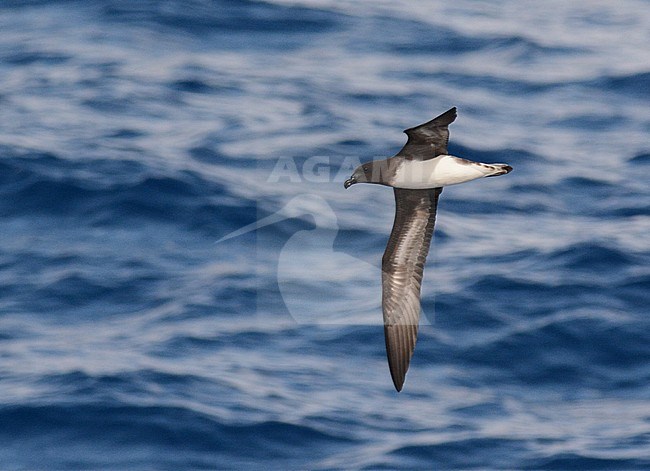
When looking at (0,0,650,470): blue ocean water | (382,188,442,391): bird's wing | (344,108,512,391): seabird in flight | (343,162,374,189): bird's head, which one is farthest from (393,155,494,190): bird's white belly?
(0,0,650,470): blue ocean water

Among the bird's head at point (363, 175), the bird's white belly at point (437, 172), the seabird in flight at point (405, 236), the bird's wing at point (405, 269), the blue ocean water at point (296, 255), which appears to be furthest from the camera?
the blue ocean water at point (296, 255)

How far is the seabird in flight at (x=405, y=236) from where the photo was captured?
30.0 ft

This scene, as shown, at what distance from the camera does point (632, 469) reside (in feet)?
36.6

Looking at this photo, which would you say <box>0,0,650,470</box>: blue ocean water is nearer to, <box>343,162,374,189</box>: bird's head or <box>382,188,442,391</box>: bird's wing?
<box>382,188,442,391</box>: bird's wing

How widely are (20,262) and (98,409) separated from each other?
290 centimetres

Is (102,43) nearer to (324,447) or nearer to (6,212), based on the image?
(6,212)

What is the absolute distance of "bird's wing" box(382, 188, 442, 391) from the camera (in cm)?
994

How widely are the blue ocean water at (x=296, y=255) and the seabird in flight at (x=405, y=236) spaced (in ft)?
5.16

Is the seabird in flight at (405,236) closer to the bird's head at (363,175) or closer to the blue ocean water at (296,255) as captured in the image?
the bird's head at (363,175)

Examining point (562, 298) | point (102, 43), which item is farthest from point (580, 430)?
point (102, 43)

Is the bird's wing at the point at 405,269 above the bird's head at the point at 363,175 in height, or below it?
below

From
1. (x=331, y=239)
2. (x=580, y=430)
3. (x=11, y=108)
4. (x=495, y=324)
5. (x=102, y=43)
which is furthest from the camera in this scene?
(x=102, y=43)

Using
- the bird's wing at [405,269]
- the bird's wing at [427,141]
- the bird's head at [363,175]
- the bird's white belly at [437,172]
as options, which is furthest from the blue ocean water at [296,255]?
the bird's wing at [427,141]

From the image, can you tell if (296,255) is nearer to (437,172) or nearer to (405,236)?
(405,236)
